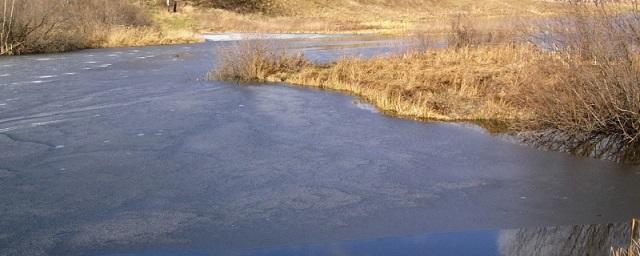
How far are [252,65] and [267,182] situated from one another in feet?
37.7

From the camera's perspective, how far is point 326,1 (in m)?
73.4

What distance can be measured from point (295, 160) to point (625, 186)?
446cm

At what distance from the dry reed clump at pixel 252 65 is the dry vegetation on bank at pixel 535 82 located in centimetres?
6

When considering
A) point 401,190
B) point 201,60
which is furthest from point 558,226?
point 201,60

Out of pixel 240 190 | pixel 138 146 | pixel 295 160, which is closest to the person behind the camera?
pixel 240 190

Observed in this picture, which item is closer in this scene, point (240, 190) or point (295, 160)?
point (240, 190)

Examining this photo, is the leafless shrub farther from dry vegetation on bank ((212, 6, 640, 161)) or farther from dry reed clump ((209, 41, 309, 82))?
dry reed clump ((209, 41, 309, 82))

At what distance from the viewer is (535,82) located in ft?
39.7

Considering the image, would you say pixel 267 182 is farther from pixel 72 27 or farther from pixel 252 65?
pixel 72 27

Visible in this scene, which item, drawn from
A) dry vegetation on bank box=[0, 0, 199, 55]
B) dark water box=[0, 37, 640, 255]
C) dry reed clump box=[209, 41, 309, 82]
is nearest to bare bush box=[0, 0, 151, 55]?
dry vegetation on bank box=[0, 0, 199, 55]

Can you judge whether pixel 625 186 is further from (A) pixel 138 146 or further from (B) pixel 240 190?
(A) pixel 138 146

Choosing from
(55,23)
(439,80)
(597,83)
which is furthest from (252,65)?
(55,23)

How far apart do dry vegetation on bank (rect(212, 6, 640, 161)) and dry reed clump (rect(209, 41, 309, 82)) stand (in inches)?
2.5

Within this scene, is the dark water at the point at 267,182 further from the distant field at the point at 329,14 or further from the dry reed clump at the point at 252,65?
the distant field at the point at 329,14
